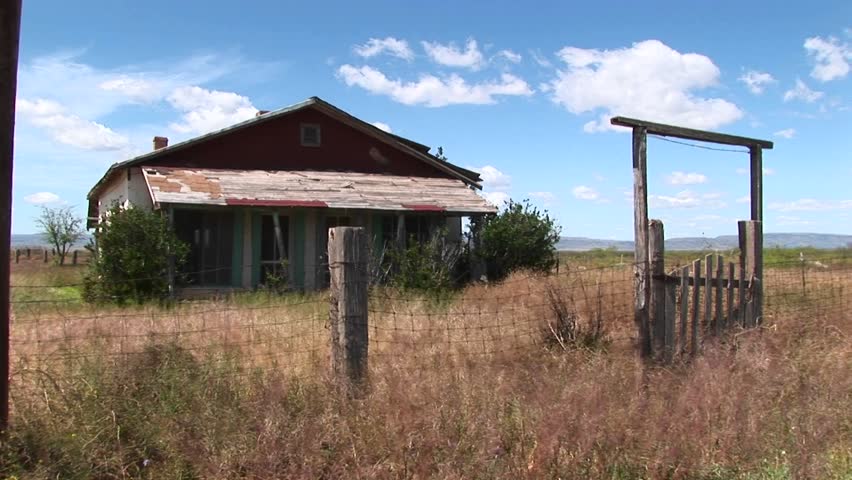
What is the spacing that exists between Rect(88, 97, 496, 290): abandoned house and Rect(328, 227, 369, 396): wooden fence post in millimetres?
10444

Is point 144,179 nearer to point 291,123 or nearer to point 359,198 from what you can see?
point 291,123

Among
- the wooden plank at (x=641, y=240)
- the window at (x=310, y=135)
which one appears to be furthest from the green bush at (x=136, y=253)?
the wooden plank at (x=641, y=240)

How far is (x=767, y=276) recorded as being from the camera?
43.0ft

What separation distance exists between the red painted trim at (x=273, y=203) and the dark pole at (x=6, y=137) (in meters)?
10.9

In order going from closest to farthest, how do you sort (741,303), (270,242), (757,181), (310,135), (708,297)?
(708,297), (741,303), (757,181), (270,242), (310,135)

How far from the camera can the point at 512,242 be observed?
1709cm

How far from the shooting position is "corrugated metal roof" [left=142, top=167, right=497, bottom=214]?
15070 mm

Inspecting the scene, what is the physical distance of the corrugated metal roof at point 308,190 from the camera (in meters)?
15.1

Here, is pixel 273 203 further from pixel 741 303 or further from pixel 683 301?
pixel 683 301

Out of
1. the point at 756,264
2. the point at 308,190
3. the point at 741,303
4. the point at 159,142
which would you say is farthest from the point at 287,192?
the point at 741,303

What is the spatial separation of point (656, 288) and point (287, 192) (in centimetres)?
1129

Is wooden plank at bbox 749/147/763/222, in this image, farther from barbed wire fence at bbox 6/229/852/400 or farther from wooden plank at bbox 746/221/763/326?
barbed wire fence at bbox 6/229/852/400

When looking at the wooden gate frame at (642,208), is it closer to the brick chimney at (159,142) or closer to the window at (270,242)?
the window at (270,242)

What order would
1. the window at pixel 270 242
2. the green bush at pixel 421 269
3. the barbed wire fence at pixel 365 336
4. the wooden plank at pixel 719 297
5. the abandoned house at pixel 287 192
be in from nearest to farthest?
1. the barbed wire fence at pixel 365 336
2. the wooden plank at pixel 719 297
3. the green bush at pixel 421 269
4. the abandoned house at pixel 287 192
5. the window at pixel 270 242
